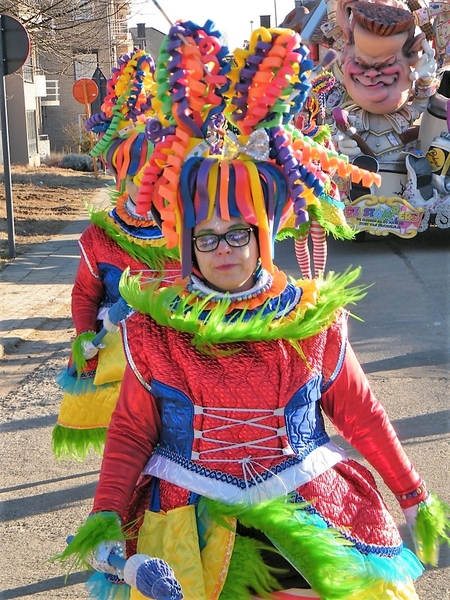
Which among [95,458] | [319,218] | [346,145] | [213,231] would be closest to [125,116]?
[95,458]

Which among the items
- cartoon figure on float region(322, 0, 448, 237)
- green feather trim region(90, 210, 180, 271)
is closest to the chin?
cartoon figure on float region(322, 0, 448, 237)

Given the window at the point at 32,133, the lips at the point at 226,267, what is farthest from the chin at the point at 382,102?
the window at the point at 32,133

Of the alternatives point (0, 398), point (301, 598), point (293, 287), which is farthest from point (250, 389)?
point (0, 398)

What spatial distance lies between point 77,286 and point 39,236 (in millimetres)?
11157

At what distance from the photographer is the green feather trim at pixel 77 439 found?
4.48m

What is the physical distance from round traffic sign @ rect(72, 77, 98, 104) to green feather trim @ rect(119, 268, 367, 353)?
71.0ft

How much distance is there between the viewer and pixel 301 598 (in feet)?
8.10

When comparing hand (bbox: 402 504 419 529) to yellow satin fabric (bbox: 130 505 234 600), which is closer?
yellow satin fabric (bbox: 130 505 234 600)

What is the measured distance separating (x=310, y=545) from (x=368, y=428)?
384 millimetres

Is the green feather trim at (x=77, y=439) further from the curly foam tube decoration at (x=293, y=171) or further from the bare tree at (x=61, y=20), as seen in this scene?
the bare tree at (x=61, y=20)

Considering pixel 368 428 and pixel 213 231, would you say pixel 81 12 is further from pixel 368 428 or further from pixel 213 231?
pixel 368 428

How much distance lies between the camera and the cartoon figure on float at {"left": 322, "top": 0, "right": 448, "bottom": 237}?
1238 cm

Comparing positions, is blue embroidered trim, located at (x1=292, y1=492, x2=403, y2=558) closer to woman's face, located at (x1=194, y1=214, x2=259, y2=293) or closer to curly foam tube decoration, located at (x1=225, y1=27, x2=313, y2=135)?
woman's face, located at (x1=194, y1=214, x2=259, y2=293)

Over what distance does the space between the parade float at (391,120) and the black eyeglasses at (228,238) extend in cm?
1029
